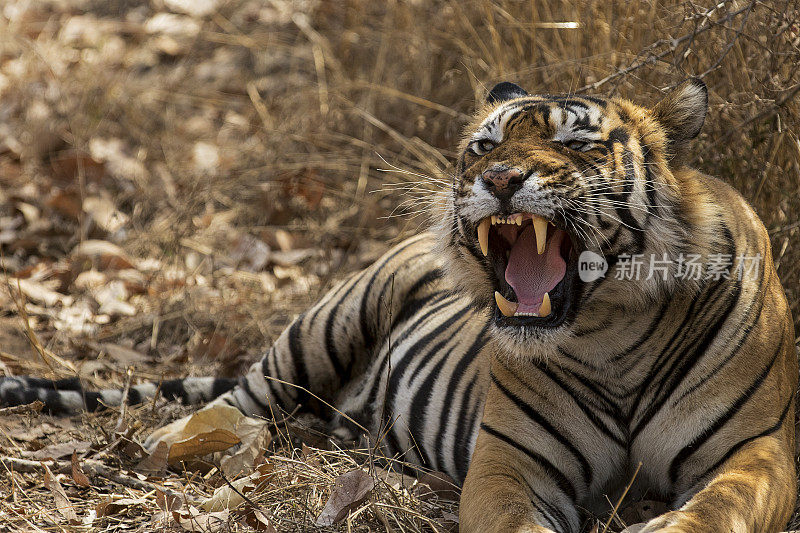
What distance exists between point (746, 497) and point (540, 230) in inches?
31.3

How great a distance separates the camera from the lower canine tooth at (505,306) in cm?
242

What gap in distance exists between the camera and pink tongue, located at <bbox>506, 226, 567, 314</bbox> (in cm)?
243

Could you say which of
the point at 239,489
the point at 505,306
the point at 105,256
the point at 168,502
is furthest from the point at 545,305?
the point at 105,256

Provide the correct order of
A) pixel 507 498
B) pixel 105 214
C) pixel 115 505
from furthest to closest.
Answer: pixel 105 214, pixel 115 505, pixel 507 498

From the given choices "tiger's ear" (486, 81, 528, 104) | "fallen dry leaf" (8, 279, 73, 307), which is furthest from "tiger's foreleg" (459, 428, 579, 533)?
"fallen dry leaf" (8, 279, 73, 307)

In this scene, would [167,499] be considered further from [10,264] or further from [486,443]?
[10,264]

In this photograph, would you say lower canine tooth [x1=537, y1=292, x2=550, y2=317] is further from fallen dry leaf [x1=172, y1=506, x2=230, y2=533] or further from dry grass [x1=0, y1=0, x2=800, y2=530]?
fallen dry leaf [x1=172, y1=506, x2=230, y2=533]

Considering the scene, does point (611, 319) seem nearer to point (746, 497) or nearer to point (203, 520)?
point (746, 497)

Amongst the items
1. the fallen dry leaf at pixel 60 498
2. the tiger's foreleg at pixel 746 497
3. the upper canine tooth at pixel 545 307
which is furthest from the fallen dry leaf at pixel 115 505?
the tiger's foreleg at pixel 746 497

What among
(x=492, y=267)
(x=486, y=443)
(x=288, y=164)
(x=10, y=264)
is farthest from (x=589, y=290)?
(x=10, y=264)

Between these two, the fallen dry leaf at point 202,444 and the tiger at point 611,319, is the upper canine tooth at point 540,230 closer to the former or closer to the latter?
the tiger at point 611,319

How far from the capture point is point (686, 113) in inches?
98.7

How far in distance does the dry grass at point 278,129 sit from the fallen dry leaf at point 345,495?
5 centimetres

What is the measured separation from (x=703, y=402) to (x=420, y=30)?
3541 millimetres
